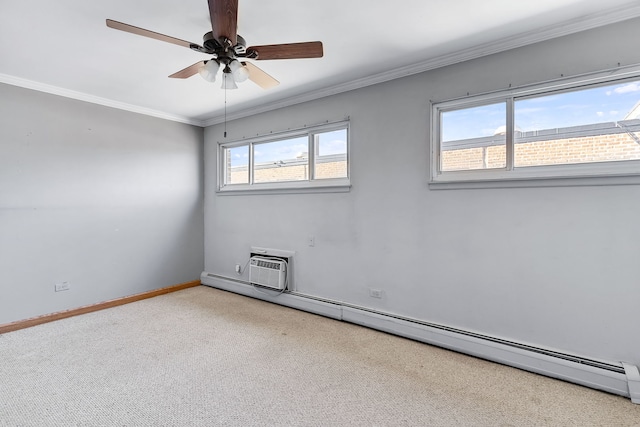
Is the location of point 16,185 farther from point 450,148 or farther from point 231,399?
point 450,148

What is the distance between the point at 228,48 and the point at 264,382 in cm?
227

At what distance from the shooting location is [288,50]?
1976 millimetres

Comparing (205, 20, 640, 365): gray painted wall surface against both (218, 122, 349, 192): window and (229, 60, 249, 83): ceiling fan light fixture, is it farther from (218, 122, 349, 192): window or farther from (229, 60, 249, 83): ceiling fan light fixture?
(229, 60, 249, 83): ceiling fan light fixture

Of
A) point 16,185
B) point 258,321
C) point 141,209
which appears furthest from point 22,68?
point 258,321

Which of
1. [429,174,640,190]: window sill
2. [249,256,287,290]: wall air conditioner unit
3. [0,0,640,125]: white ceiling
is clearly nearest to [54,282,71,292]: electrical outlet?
[249,256,287,290]: wall air conditioner unit

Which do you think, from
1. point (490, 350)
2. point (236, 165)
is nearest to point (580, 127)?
point (490, 350)

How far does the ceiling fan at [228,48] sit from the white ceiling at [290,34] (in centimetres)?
30

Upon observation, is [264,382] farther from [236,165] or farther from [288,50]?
[236,165]

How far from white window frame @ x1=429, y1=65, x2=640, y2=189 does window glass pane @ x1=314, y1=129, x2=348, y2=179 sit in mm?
1028

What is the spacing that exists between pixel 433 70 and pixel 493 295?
2049 millimetres

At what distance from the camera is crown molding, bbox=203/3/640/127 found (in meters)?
2.10

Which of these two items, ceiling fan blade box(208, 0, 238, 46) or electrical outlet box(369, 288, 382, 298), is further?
electrical outlet box(369, 288, 382, 298)

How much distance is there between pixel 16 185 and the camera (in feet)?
10.5

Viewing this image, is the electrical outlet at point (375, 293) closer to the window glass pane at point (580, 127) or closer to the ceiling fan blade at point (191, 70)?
the window glass pane at point (580, 127)
